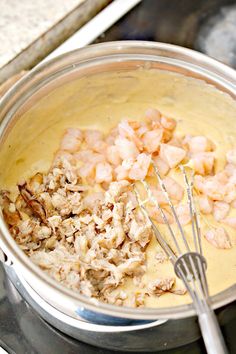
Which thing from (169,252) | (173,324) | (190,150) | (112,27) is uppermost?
(112,27)

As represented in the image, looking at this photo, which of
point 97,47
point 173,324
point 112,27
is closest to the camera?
point 173,324

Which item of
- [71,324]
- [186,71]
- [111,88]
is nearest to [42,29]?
[111,88]

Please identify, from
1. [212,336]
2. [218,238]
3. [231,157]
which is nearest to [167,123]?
[231,157]

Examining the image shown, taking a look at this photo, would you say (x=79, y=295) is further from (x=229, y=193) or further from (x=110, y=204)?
(x=229, y=193)

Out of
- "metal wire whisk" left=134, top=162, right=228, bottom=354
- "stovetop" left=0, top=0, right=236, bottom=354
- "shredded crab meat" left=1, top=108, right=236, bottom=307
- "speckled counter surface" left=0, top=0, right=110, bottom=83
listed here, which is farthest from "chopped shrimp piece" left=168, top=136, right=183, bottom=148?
"speckled counter surface" left=0, top=0, right=110, bottom=83

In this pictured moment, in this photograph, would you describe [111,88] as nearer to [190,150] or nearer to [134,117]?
[134,117]

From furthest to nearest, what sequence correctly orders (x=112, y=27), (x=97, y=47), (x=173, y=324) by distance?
(x=112, y=27)
(x=97, y=47)
(x=173, y=324)
